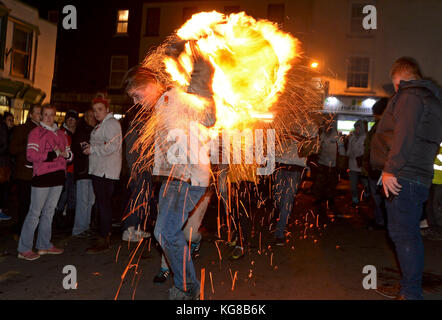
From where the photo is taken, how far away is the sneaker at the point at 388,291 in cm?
385

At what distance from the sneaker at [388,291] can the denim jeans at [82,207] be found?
432 centimetres

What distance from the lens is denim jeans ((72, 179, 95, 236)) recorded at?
6.05 meters

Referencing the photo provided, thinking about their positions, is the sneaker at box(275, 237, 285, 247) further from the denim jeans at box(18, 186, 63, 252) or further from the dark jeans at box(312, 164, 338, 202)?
the dark jeans at box(312, 164, 338, 202)

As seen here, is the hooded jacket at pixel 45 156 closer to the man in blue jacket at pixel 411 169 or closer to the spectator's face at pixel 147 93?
the spectator's face at pixel 147 93

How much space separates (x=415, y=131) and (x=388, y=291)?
165cm

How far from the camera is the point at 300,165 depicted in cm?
582

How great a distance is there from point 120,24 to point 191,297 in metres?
26.9

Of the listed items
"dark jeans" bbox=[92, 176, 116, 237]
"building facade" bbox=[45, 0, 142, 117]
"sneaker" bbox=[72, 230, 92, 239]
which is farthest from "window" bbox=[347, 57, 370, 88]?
"dark jeans" bbox=[92, 176, 116, 237]

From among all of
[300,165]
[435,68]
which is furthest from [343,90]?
[300,165]

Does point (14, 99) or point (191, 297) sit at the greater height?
point (14, 99)

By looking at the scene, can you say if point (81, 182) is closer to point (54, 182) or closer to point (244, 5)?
point (54, 182)

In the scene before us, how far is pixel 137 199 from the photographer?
612cm

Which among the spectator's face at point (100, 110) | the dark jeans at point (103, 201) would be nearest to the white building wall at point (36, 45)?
the spectator's face at point (100, 110)
